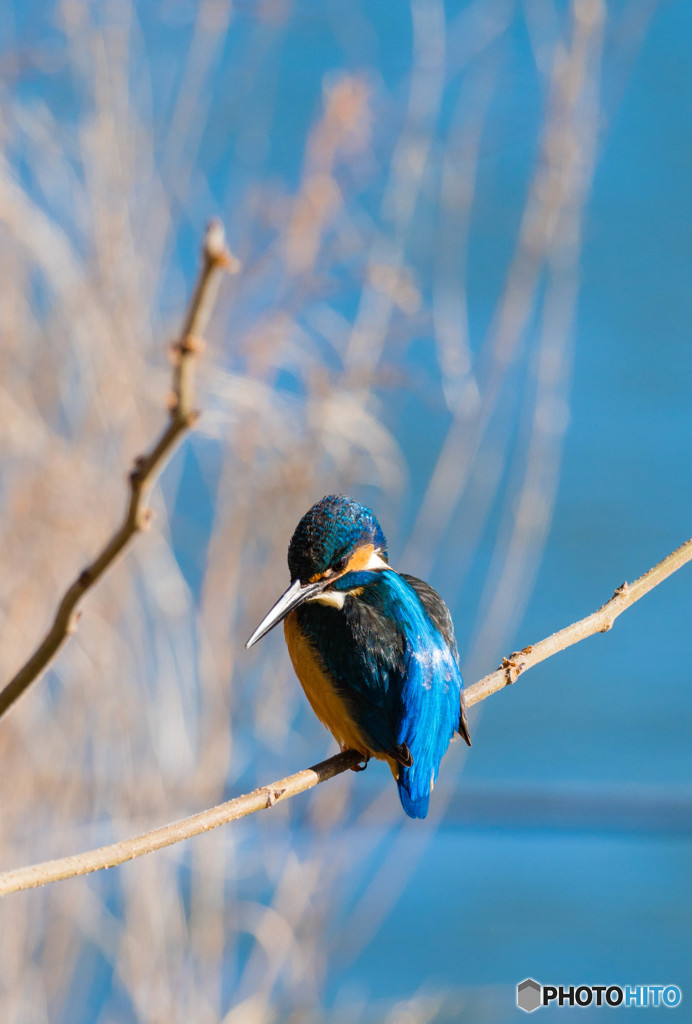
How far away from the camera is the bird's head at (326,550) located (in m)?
1.30

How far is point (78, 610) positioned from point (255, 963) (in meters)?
2.12

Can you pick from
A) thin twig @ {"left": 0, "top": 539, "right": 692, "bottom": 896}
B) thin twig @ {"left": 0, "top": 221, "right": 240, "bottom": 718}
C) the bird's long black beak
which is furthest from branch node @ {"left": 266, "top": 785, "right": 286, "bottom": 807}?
thin twig @ {"left": 0, "top": 221, "right": 240, "bottom": 718}

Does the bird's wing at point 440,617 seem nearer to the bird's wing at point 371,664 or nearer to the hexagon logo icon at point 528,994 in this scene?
the bird's wing at point 371,664

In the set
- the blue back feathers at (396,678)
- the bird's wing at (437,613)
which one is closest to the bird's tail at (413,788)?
the blue back feathers at (396,678)

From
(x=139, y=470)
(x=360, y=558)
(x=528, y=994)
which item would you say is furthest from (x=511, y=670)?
(x=528, y=994)

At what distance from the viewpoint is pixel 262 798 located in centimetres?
87

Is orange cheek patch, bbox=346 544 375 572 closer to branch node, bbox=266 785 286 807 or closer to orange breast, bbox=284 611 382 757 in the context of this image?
orange breast, bbox=284 611 382 757

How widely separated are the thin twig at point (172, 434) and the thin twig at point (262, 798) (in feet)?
0.72

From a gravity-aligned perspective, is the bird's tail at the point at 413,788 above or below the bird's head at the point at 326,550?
below

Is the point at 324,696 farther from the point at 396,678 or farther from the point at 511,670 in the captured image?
the point at 511,670

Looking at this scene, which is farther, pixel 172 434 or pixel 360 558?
pixel 360 558

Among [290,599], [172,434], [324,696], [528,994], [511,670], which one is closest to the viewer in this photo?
[172,434]

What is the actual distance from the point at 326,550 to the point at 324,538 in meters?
0.02

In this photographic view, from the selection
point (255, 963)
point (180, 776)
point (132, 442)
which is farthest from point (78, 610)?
point (255, 963)
